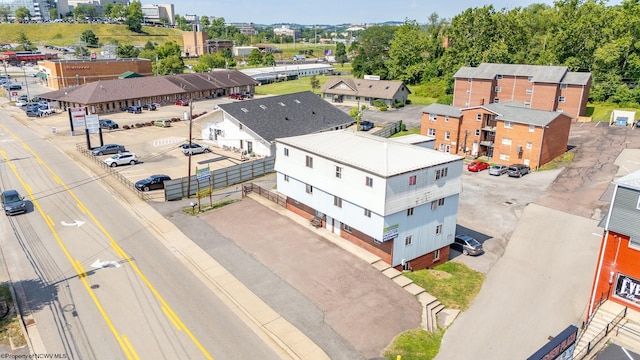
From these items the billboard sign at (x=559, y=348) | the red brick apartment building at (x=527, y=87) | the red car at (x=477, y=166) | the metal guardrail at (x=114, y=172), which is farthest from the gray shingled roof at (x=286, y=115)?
the billboard sign at (x=559, y=348)

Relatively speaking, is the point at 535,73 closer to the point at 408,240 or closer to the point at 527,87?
the point at 527,87

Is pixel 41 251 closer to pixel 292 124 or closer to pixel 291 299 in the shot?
pixel 291 299

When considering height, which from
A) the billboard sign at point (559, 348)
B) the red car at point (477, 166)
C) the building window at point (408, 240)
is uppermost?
the billboard sign at point (559, 348)

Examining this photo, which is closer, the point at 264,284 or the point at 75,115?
the point at 264,284

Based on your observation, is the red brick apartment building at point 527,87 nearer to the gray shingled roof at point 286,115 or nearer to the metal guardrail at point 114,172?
the gray shingled roof at point 286,115

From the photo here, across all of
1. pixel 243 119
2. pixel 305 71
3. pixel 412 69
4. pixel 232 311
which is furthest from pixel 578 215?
pixel 305 71
